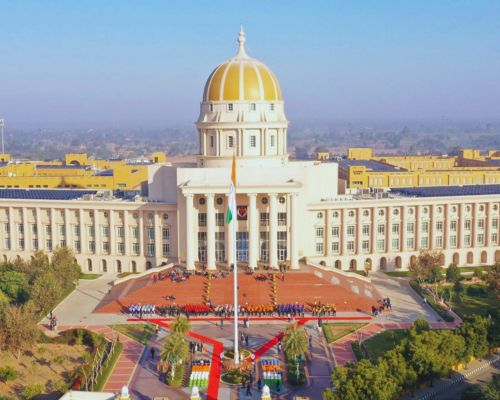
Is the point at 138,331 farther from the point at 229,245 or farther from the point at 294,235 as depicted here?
the point at 294,235

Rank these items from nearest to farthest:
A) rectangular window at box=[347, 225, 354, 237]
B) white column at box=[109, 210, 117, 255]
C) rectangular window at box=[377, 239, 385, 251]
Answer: white column at box=[109, 210, 117, 255] → rectangular window at box=[347, 225, 354, 237] → rectangular window at box=[377, 239, 385, 251]

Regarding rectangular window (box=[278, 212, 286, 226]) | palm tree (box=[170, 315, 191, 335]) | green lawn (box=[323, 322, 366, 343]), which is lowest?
green lawn (box=[323, 322, 366, 343])

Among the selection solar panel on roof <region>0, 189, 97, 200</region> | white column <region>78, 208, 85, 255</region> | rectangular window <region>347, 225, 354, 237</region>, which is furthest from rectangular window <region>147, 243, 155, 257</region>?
rectangular window <region>347, 225, 354, 237</region>

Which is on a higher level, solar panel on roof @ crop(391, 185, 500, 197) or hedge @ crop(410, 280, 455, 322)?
solar panel on roof @ crop(391, 185, 500, 197)

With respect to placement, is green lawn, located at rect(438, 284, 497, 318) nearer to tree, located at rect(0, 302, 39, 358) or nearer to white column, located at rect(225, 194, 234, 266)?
white column, located at rect(225, 194, 234, 266)

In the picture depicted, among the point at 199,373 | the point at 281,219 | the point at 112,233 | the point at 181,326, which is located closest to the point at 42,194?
the point at 112,233

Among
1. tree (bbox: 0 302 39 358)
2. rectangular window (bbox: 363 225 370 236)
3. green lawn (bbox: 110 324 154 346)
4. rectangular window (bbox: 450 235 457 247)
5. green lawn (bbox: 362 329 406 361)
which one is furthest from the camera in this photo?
rectangular window (bbox: 450 235 457 247)

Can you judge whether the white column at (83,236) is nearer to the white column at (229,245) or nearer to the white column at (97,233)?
the white column at (97,233)
